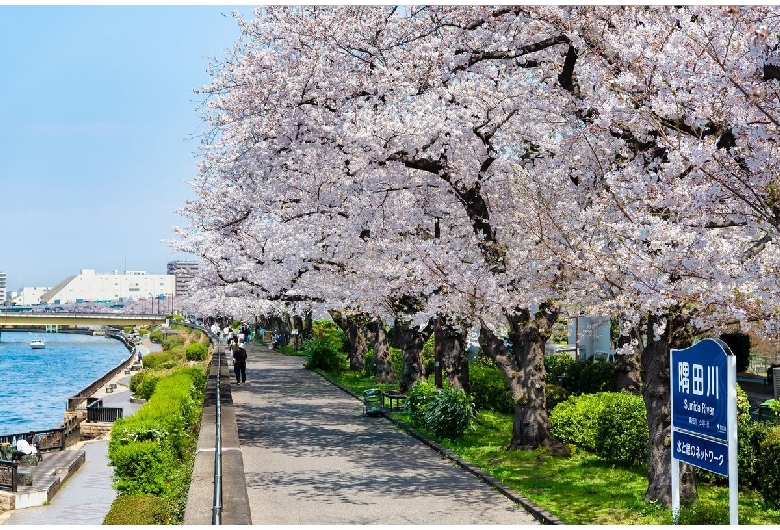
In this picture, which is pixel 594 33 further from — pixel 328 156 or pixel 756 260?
pixel 328 156

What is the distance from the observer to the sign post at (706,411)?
8.80 meters

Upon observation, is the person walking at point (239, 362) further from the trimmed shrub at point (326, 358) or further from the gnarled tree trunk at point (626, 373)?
the gnarled tree trunk at point (626, 373)

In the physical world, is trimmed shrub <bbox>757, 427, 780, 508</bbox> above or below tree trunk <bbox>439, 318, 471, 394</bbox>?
below

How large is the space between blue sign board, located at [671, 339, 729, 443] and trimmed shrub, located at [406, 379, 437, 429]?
9594mm

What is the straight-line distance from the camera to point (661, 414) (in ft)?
38.7

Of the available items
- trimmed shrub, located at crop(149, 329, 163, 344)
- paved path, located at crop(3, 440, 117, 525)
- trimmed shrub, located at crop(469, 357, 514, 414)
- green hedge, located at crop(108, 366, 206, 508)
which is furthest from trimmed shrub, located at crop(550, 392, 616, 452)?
trimmed shrub, located at crop(149, 329, 163, 344)

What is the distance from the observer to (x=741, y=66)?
8.28 metres

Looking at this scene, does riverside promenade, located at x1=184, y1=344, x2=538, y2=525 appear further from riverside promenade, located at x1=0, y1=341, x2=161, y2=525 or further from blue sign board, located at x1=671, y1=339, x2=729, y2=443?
riverside promenade, located at x1=0, y1=341, x2=161, y2=525

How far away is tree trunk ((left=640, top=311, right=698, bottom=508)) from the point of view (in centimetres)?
1155

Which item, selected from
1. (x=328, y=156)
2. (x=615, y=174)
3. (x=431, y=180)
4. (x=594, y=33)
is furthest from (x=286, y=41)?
(x=615, y=174)

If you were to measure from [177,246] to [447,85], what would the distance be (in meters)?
27.3

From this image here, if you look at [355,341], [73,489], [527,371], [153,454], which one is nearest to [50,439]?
[73,489]

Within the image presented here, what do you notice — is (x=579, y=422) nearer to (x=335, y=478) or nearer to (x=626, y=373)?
(x=335, y=478)

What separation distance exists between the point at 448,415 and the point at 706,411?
919cm
